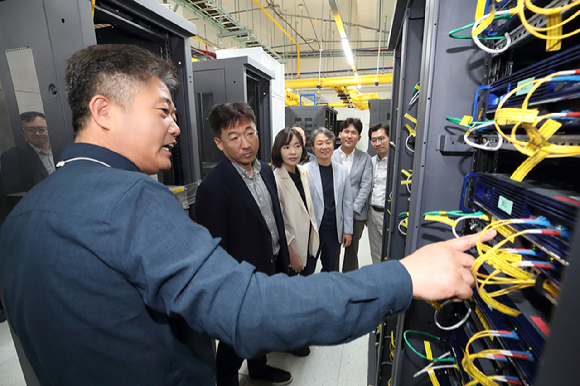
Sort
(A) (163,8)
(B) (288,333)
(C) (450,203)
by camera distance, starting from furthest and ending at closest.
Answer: (A) (163,8), (C) (450,203), (B) (288,333)

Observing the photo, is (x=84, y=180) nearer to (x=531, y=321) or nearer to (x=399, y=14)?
(x=531, y=321)

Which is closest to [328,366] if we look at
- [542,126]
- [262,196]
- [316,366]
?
[316,366]

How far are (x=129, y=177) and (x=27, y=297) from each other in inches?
13.1

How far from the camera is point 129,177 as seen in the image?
491 mm

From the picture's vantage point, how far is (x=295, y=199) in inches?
74.6

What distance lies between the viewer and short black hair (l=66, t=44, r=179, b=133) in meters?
0.61

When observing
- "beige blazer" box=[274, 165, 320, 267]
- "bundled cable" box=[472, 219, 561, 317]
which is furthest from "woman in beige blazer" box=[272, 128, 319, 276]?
"bundled cable" box=[472, 219, 561, 317]

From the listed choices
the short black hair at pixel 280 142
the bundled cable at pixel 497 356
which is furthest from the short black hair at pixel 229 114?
the bundled cable at pixel 497 356

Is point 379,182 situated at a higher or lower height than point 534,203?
lower

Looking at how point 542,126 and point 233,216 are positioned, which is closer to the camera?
point 542,126

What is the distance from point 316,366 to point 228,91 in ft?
7.69

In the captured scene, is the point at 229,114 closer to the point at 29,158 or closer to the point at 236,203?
the point at 236,203

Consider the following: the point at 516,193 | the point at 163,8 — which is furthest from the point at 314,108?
the point at 516,193

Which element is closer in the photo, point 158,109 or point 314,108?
point 158,109
